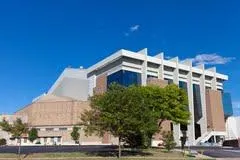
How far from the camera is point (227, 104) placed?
140 m

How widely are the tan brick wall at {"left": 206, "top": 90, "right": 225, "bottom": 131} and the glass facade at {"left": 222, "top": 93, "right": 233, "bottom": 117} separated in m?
3.48

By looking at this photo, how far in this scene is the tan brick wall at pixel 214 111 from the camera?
12988cm

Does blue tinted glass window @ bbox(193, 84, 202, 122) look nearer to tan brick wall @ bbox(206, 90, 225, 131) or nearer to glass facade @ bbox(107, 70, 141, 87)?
tan brick wall @ bbox(206, 90, 225, 131)

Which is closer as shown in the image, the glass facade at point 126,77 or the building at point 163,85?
the glass facade at point 126,77

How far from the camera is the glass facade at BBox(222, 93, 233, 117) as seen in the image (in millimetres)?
138750

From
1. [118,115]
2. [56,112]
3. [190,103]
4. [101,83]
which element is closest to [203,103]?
[190,103]

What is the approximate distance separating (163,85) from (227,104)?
37.9m

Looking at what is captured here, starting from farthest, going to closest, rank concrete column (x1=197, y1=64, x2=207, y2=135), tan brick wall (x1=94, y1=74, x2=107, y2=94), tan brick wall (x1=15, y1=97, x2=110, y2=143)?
concrete column (x1=197, y1=64, x2=207, y2=135), tan brick wall (x1=15, y1=97, x2=110, y2=143), tan brick wall (x1=94, y1=74, x2=107, y2=94)

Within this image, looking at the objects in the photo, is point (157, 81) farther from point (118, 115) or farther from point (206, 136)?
point (118, 115)

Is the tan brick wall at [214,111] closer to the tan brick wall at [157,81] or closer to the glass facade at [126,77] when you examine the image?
the tan brick wall at [157,81]

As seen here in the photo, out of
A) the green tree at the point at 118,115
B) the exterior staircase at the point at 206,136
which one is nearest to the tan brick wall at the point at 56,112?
the exterior staircase at the point at 206,136

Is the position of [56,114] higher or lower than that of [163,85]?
lower

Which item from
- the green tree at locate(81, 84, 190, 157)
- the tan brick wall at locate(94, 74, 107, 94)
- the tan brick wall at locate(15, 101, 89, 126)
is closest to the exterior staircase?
the tan brick wall at locate(94, 74, 107, 94)

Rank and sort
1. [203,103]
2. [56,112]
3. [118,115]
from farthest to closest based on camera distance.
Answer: [203,103]
[56,112]
[118,115]
